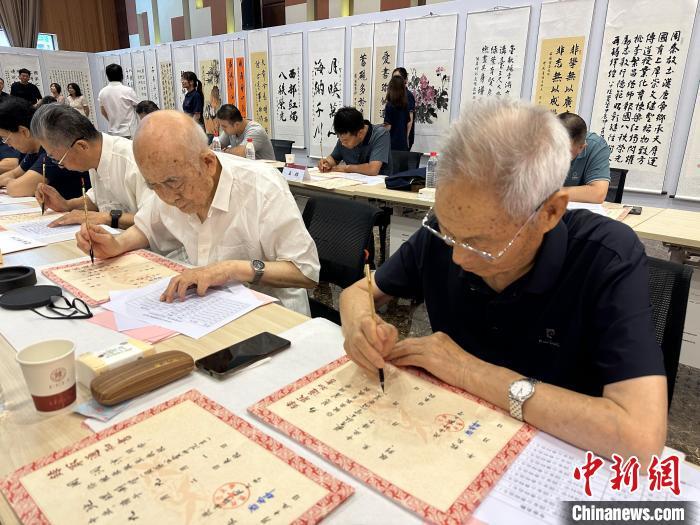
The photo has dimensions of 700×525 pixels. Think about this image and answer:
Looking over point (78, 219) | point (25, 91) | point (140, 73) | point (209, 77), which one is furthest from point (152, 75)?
point (78, 219)

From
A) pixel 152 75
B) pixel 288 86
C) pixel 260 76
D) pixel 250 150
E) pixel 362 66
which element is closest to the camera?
pixel 250 150

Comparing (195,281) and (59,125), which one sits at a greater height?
(59,125)

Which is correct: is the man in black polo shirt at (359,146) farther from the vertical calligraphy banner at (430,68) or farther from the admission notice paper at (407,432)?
the admission notice paper at (407,432)

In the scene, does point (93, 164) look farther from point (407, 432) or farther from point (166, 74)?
point (166, 74)

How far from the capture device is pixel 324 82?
5906 mm

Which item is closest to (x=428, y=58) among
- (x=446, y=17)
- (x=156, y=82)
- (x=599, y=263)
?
(x=446, y=17)

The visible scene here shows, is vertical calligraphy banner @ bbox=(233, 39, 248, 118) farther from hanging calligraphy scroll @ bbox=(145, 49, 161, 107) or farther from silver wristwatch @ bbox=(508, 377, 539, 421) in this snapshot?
silver wristwatch @ bbox=(508, 377, 539, 421)

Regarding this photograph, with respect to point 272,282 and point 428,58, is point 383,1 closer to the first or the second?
point 428,58

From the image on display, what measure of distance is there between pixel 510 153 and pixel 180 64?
326 inches

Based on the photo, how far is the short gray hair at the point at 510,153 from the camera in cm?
77


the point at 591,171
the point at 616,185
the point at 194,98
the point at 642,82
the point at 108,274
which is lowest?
the point at 108,274

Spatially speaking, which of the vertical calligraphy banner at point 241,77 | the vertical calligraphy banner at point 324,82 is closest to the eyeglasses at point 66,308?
the vertical calligraphy banner at point 324,82

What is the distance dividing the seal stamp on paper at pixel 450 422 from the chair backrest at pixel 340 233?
96 cm

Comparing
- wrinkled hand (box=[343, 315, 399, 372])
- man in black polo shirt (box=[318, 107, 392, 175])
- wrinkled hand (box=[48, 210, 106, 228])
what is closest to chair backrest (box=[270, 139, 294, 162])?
man in black polo shirt (box=[318, 107, 392, 175])
